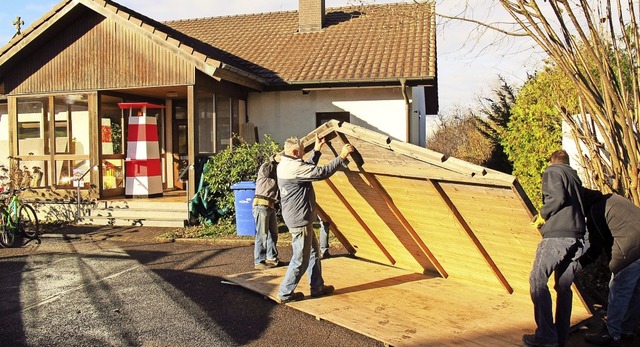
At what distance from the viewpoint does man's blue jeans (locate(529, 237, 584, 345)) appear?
468 cm

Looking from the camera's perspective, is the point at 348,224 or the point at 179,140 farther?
the point at 179,140

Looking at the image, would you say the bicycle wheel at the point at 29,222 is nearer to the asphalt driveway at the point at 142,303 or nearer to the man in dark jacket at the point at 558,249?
the asphalt driveway at the point at 142,303

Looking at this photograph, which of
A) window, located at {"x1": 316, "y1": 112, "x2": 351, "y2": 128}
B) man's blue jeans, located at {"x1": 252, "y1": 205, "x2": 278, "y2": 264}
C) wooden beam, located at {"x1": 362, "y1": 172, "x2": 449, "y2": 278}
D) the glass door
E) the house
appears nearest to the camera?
wooden beam, located at {"x1": 362, "y1": 172, "x2": 449, "y2": 278}

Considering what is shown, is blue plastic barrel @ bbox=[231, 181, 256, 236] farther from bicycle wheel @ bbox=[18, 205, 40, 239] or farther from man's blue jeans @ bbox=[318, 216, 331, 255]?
bicycle wheel @ bbox=[18, 205, 40, 239]

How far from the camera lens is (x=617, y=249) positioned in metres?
4.91

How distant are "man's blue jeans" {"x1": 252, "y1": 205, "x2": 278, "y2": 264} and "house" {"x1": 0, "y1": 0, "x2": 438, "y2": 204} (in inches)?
188

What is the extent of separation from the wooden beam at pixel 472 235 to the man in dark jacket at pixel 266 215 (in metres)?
2.84

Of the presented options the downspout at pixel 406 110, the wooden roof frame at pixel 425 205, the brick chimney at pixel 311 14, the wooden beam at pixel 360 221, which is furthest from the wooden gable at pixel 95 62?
the wooden roof frame at pixel 425 205

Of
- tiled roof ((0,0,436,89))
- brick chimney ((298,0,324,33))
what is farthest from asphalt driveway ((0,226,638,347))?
Answer: brick chimney ((298,0,324,33))

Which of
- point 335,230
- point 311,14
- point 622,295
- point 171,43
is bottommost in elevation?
point 622,295

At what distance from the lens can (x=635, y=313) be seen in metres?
5.12

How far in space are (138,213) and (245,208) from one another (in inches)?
123

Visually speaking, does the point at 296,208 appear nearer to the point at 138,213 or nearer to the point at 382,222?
the point at 382,222

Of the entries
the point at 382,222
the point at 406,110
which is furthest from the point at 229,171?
the point at 382,222
